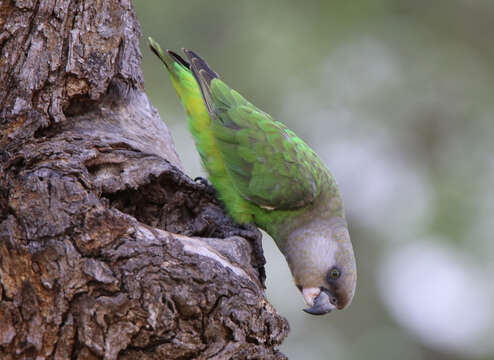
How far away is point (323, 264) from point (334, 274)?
0.12m

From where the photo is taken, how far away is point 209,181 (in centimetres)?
445

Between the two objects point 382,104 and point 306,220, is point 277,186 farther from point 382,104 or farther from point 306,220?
point 382,104

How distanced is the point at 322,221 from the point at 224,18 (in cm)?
386

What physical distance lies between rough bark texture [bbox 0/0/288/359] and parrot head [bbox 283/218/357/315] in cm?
105

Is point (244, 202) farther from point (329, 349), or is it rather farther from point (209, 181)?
point (329, 349)

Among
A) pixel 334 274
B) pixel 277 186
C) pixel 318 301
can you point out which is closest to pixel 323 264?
pixel 334 274

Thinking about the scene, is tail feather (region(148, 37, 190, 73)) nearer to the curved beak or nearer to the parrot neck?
the parrot neck

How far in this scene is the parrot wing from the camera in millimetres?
4211

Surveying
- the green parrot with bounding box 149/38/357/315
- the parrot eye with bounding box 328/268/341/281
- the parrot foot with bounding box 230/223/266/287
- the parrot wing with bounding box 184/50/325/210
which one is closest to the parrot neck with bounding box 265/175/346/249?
the green parrot with bounding box 149/38/357/315

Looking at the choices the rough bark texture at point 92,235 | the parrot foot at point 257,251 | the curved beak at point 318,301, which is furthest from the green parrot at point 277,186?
the rough bark texture at point 92,235

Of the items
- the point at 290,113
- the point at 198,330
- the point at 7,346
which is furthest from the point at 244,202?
the point at 290,113

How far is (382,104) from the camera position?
24.6 feet

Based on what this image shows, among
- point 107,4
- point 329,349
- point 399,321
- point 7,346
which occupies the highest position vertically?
point 107,4

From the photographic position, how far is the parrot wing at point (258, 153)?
421 centimetres
